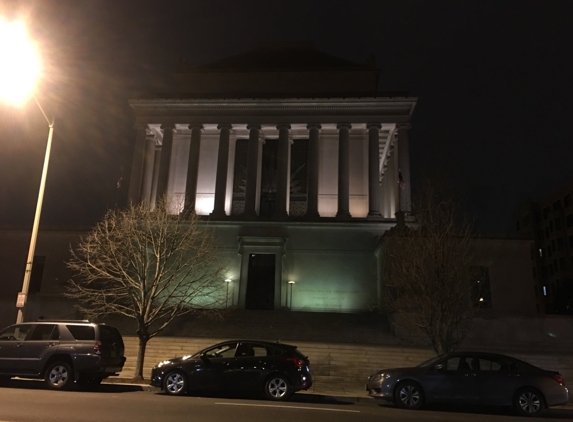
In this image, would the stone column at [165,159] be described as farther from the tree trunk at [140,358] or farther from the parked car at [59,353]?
the parked car at [59,353]

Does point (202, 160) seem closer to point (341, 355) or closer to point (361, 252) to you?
point (361, 252)

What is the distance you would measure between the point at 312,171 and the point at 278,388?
2542 cm

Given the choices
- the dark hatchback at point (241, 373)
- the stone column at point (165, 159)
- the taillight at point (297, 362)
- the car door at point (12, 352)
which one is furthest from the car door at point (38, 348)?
the stone column at point (165, 159)

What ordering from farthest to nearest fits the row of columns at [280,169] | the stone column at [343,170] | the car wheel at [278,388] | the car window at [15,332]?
the row of columns at [280,169], the stone column at [343,170], the car window at [15,332], the car wheel at [278,388]

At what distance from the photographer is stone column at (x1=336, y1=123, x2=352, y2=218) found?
1338 inches

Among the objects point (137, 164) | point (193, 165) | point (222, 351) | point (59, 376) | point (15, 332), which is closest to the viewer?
point (59, 376)

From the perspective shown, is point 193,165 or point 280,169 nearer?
point 280,169

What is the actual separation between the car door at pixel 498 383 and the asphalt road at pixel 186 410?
34 cm

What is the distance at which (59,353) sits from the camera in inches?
465

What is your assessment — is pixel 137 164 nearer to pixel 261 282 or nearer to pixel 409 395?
pixel 261 282

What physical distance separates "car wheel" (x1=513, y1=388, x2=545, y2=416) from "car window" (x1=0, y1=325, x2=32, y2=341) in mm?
12901

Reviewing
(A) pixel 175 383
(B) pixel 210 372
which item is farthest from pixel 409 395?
(A) pixel 175 383

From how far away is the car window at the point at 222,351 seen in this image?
1182cm

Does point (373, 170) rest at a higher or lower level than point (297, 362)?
higher
